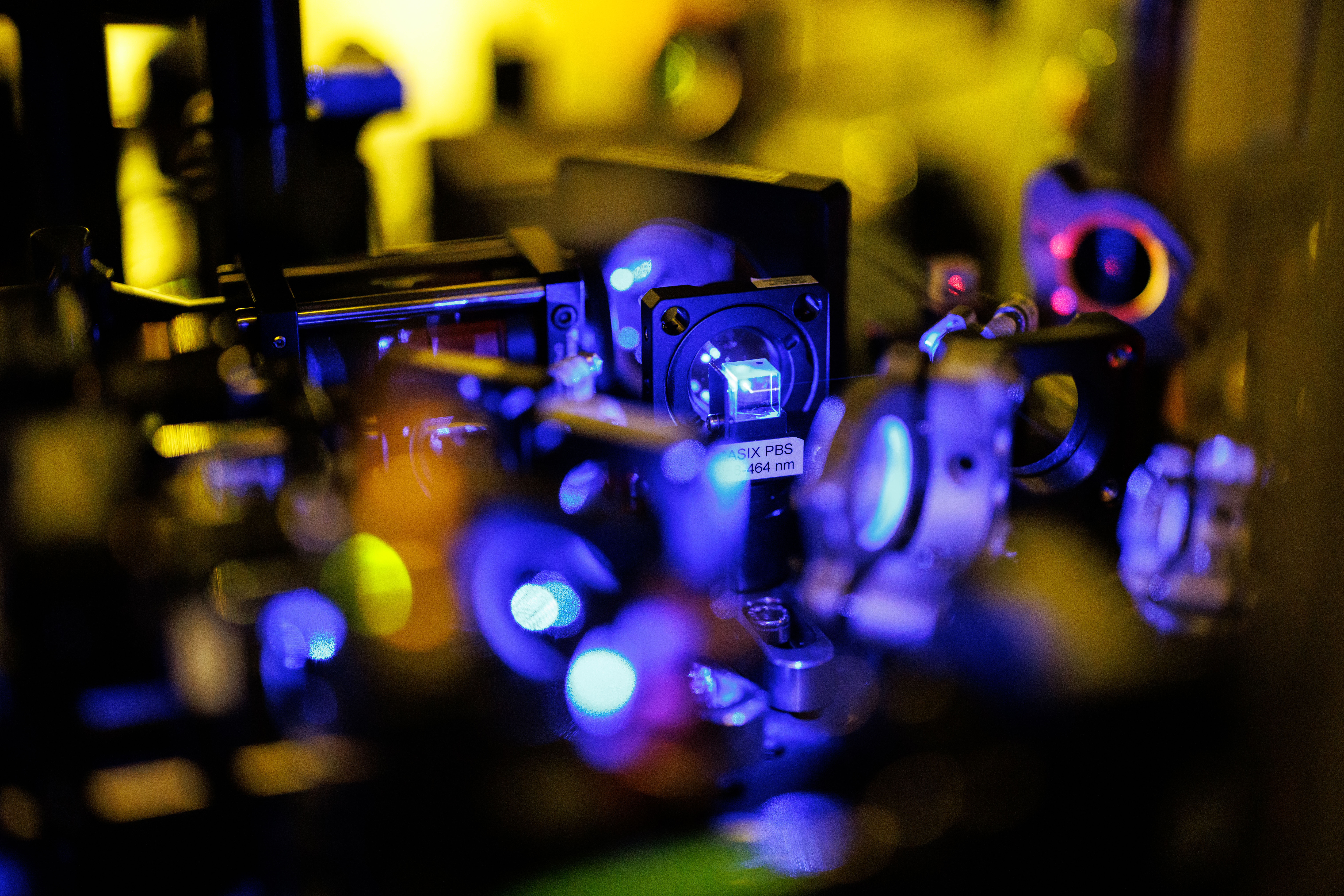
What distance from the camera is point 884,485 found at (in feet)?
1.86

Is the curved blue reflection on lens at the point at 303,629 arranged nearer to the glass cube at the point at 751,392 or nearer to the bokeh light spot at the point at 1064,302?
the glass cube at the point at 751,392

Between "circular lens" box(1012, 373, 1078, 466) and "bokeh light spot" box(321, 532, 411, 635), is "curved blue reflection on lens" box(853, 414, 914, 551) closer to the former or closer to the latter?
"circular lens" box(1012, 373, 1078, 466)

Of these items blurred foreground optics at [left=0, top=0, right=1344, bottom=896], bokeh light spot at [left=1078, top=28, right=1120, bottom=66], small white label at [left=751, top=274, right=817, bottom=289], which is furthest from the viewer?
bokeh light spot at [left=1078, top=28, right=1120, bottom=66]

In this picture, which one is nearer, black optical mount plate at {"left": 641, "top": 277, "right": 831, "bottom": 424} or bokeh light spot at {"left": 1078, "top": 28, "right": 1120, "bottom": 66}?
black optical mount plate at {"left": 641, "top": 277, "right": 831, "bottom": 424}

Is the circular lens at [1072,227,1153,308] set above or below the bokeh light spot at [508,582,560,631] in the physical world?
above

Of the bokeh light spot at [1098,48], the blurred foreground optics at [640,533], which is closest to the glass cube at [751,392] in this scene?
the blurred foreground optics at [640,533]

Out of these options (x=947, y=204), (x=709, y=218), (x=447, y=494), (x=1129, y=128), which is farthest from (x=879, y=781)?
(x=947, y=204)

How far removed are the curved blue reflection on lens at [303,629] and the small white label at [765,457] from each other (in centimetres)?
22

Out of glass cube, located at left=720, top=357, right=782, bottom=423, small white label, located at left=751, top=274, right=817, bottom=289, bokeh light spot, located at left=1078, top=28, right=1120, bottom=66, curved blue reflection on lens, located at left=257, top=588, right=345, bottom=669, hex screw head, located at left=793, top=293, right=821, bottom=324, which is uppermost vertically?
bokeh light spot, located at left=1078, top=28, right=1120, bottom=66

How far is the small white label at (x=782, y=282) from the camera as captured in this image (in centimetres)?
64

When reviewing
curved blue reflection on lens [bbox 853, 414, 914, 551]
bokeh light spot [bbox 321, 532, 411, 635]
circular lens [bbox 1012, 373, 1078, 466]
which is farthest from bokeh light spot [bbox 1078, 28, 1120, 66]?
bokeh light spot [bbox 321, 532, 411, 635]

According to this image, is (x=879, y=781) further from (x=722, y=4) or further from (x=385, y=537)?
(x=722, y=4)

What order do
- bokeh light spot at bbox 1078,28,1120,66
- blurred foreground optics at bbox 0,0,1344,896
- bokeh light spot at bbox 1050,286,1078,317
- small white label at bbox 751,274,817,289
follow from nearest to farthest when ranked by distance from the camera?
blurred foreground optics at bbox 0,0,1344,896 → small white label at bbox 751,274,817,289 → bokeh light spot at bbox 1050,286,1078,317 → bokeh light spot at bbox 1078,28,1120,66

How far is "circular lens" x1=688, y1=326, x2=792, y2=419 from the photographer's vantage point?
0.64m
